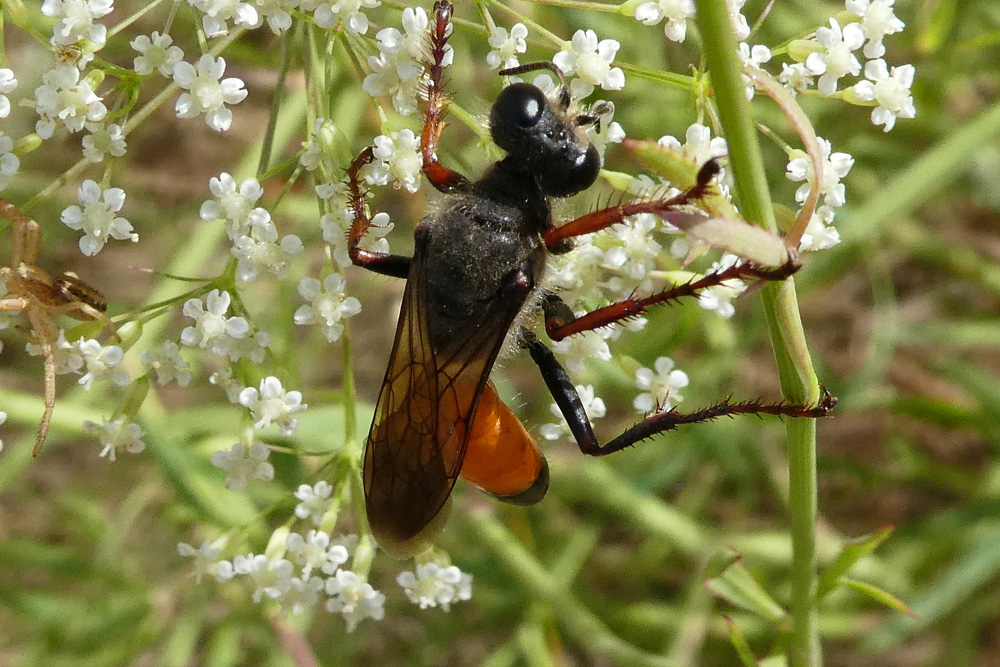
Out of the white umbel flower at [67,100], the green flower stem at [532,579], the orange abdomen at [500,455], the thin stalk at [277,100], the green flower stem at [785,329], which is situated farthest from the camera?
the green flower stem at [532,579]

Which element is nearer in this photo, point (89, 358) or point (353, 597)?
point (89, 358)

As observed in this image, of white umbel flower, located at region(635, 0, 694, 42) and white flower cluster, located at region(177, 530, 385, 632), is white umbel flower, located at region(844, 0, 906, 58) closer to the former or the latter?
white umbel flower, located at region(635, 0, 694, 42)

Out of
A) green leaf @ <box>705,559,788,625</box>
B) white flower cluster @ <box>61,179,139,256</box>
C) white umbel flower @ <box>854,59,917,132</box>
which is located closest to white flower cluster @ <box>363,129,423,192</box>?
white flower cluster @ <box>61,179,139,256</box>

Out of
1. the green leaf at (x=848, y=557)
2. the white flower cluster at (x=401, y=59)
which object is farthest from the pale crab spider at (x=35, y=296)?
the green leaf at (x=848, y=557)

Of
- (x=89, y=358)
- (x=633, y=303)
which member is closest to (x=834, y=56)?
(x=633, y=303)

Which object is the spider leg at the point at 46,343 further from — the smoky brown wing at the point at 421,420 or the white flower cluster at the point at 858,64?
the white flower cluster at the point at 858,64

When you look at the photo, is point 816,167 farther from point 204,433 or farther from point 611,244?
point 204,433

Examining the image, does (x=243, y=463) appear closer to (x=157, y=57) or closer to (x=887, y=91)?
(x=157, y=57)
